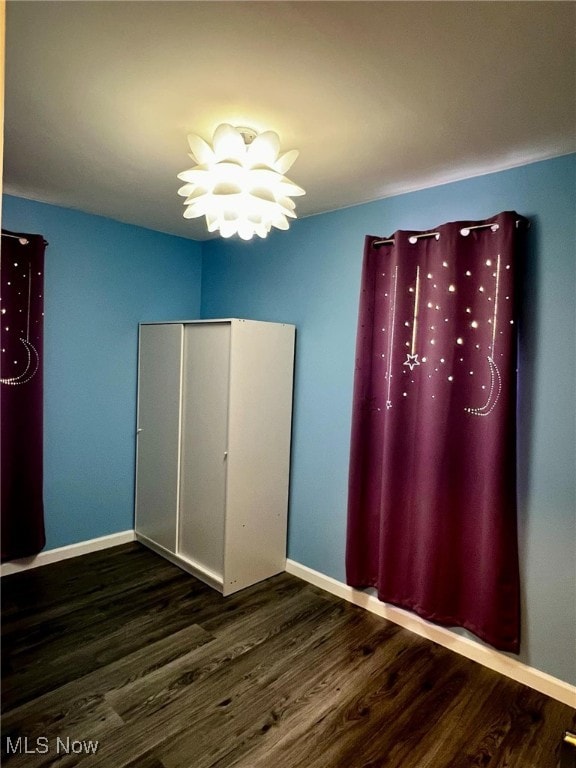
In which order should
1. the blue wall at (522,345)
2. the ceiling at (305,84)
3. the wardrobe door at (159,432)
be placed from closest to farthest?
the ceiling at (305,84)
the blue wall at (522,345)
the wardrobe door at (159,432)

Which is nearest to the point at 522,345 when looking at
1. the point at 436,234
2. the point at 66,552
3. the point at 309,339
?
the point at 436,234

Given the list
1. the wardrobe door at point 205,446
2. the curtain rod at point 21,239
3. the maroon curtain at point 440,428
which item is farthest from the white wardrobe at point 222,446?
the curtain rod at point 21,239

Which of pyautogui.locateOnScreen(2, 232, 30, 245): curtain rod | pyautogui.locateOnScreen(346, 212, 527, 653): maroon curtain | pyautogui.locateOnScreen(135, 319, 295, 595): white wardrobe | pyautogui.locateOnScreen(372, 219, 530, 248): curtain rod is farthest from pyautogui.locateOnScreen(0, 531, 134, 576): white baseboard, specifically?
pyautogui.locateOnScreen(372, 219, 530, 248): curtain rod

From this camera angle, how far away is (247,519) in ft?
9.16

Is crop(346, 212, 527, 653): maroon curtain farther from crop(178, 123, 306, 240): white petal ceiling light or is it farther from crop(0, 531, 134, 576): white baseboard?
crop(0, 531, 134, 576): white baseboard

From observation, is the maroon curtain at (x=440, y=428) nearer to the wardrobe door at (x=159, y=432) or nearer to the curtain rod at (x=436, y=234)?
the curtain rod at (x=436, y=234)

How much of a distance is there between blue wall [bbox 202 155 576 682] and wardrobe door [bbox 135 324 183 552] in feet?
2.20

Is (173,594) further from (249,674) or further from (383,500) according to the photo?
(383,500)

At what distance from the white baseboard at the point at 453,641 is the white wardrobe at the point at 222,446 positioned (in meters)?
0.39

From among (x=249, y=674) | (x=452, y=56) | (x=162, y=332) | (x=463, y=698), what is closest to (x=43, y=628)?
(x=249, y=674)

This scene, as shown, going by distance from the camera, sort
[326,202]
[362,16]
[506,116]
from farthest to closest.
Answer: [326,202] < [506,116] < [362,16]

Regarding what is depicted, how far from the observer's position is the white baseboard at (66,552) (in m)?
2.88

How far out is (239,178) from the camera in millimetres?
1682

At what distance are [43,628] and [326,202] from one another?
114 inches
